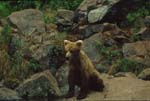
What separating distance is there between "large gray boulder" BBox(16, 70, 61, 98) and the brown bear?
4.10 ft

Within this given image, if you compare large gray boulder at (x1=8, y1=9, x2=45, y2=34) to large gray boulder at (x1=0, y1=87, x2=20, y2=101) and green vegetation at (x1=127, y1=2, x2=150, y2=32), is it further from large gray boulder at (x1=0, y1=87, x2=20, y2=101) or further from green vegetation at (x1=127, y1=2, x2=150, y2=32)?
large gray boulder at (x1=0, y1=87, x2=20, y2=101)

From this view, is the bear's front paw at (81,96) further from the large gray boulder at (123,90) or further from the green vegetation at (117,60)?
the green vegetation at (117,60)

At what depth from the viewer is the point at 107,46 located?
15.5 m

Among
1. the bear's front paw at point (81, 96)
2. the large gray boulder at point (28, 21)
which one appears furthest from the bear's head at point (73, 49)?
the large gray boulder at point (28, 21)

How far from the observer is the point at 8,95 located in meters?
12.7

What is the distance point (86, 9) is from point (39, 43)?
2125mm

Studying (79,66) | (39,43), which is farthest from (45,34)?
(79,66)

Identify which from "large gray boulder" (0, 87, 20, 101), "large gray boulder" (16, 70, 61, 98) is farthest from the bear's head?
"large gray boulder" (0, 87, 20, 101)

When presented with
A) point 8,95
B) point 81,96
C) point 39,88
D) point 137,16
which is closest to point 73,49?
point 81,96

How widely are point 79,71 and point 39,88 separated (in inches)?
71.6

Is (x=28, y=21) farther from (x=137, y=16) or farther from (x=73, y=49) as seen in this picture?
(x=73, y=49)

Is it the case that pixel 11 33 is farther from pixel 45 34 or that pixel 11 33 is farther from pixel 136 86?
pixel 136 86

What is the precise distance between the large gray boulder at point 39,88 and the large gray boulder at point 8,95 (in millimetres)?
186

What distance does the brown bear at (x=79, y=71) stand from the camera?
37.6 feet
